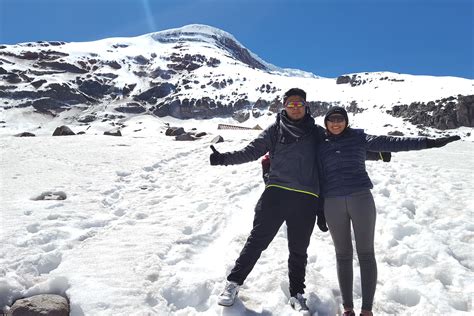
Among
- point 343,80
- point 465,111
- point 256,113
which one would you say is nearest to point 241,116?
point 256,113

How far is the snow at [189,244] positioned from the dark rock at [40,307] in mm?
211

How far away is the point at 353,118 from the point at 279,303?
276ft

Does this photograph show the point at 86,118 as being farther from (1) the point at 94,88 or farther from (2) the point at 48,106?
(1) the point at 94,88

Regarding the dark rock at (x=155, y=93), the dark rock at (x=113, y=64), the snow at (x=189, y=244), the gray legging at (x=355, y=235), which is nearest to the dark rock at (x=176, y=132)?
the snow at (x=189, y=244)

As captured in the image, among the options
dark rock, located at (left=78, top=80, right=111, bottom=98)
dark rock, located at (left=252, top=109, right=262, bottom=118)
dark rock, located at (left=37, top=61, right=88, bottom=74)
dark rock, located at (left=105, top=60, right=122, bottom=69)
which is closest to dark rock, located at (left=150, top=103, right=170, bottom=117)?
dark rock, located at (left=78, top=80, right=111, bottom=98)

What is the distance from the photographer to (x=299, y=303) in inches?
183

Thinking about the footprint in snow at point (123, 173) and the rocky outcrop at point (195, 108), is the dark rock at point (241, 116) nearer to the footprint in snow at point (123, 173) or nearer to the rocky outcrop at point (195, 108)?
the rocky outcrop at point (195, 108)

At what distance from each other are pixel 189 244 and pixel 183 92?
509 ft

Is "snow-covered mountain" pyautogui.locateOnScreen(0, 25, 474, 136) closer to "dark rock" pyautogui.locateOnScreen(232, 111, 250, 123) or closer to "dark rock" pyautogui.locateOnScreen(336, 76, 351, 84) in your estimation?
"dark rock" pyautogui.locateOnScreen(336, 76, 351, 84)

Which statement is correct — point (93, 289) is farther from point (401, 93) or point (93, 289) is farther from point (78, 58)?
point (78, 58)

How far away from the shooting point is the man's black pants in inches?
185

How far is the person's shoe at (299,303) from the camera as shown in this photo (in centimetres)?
459

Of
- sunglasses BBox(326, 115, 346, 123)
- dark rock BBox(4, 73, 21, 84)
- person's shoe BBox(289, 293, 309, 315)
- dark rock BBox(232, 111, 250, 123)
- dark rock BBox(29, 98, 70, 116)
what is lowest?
person's shoe BBox(289, 293, 309, 315)

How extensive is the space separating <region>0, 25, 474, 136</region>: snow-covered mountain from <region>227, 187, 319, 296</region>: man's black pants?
73712 mm
